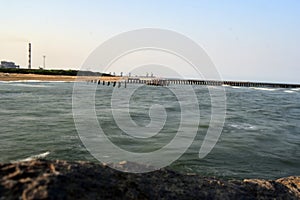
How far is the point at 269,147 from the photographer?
531 inches

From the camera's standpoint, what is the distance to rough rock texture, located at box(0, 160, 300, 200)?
2.97m

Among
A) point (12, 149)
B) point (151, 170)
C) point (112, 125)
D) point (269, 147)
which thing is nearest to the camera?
point (151, 170)

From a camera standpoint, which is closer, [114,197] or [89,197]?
[89,197]

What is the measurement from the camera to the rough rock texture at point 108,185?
2.97 meters

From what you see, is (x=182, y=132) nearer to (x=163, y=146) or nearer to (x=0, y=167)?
(x=163, y=146)

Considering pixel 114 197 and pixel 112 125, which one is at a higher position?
pixel 114 197

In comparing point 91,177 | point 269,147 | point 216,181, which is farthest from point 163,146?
point 91,177

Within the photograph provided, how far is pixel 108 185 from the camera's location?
3.47m

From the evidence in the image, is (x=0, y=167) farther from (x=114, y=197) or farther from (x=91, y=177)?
Answer: (x=114, y=197)

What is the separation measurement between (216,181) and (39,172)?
2.61 m

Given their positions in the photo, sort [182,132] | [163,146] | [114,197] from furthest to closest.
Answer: [182,132] → [163,146] → [114,197]

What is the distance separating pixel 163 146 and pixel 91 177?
9.21 metres

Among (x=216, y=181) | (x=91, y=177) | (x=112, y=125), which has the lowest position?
(x=112, y=125)

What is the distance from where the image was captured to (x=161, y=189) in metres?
3.87
